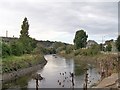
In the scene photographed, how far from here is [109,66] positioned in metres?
50.7

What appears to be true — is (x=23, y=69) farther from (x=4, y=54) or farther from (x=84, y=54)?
(x=84, y=54)

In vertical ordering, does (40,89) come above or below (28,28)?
below

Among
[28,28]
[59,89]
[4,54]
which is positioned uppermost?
[28,28]

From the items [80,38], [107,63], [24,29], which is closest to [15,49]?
[24,29]

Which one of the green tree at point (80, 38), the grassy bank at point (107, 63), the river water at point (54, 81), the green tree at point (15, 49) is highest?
the green tree at point (80, 38)

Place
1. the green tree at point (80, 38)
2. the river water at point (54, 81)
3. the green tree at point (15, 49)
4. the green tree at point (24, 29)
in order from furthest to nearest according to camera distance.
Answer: the green tree at point (80, 38), the green tree at point (24, 29), the green tree at point (15, 49), the river water at point (54, 81)

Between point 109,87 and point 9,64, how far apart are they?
34.4 m

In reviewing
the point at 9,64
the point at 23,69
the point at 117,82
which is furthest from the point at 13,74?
the point at 117,82

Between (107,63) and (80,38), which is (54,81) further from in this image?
(80,38)

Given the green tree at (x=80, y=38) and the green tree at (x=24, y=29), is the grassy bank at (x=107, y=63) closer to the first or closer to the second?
the green tree at (x=80, y=38)

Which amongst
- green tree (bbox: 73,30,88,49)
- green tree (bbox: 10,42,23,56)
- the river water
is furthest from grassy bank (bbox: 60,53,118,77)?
green tree (bbox: 10,42,23,56)

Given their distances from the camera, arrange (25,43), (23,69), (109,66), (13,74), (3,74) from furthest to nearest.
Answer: (25,43)
(23,69)
(13,74)
(3,74)
(109,66)

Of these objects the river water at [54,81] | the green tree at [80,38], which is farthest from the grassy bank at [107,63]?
the green tree at [80,38]

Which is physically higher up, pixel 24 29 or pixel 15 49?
pixel 24 29
